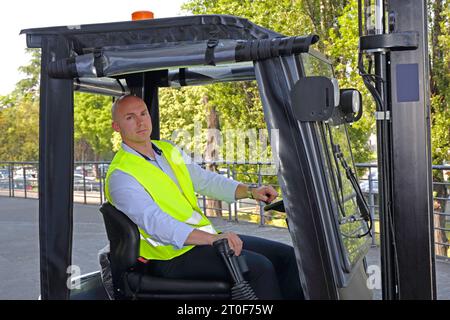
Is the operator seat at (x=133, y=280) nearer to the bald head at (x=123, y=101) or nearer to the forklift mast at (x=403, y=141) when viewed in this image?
the bald head at (x=123, y=101)

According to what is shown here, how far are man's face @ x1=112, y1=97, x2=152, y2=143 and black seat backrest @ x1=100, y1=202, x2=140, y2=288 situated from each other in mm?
418

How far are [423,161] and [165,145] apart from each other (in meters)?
1.58

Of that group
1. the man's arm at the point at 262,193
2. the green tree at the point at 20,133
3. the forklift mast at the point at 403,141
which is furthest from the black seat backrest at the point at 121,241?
the green tree at the point at 20,133

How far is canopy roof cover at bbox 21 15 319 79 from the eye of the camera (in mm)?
2670

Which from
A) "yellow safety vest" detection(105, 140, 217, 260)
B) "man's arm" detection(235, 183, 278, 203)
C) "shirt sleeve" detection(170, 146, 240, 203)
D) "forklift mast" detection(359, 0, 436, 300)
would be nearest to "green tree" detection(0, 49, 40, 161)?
"shirt sleeve" detection(170, 146, 240, 203)

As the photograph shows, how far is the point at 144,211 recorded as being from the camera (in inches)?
118

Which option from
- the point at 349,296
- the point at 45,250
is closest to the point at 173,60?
the point at 45,250

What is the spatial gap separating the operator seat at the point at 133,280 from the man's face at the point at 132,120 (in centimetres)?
40

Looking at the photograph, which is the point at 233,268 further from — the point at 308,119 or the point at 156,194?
the point at 308,119

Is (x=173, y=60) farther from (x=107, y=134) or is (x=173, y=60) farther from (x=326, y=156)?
(x=107, y=134)

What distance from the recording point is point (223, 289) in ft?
9.64

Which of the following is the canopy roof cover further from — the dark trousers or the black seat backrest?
the dark trousers

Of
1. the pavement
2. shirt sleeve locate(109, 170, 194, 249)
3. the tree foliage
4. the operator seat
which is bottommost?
the pavement

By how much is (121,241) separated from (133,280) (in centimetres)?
20
